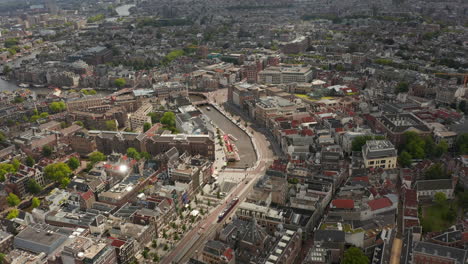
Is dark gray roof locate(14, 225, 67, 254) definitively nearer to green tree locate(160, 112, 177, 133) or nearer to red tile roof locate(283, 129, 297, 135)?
green tree locate(160, 112, 177, 133)

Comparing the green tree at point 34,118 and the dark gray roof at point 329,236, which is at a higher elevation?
the dark gray roof at point 329,236

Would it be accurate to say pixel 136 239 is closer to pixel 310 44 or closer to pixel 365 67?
pixel 365 67

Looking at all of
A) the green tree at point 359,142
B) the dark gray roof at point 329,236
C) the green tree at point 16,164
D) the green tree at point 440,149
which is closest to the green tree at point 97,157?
the green tree at point 16,164

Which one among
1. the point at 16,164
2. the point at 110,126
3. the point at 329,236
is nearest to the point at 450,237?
the point at 329,236

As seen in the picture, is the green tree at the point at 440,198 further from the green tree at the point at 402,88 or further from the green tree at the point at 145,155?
the green tree at the point at 402,88

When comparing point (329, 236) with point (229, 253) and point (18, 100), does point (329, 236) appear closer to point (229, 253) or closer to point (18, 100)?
point (229, 253)

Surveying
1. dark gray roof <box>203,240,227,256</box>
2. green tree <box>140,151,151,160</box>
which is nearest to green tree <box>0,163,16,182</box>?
green tree <box>140,151,151,160</box>
